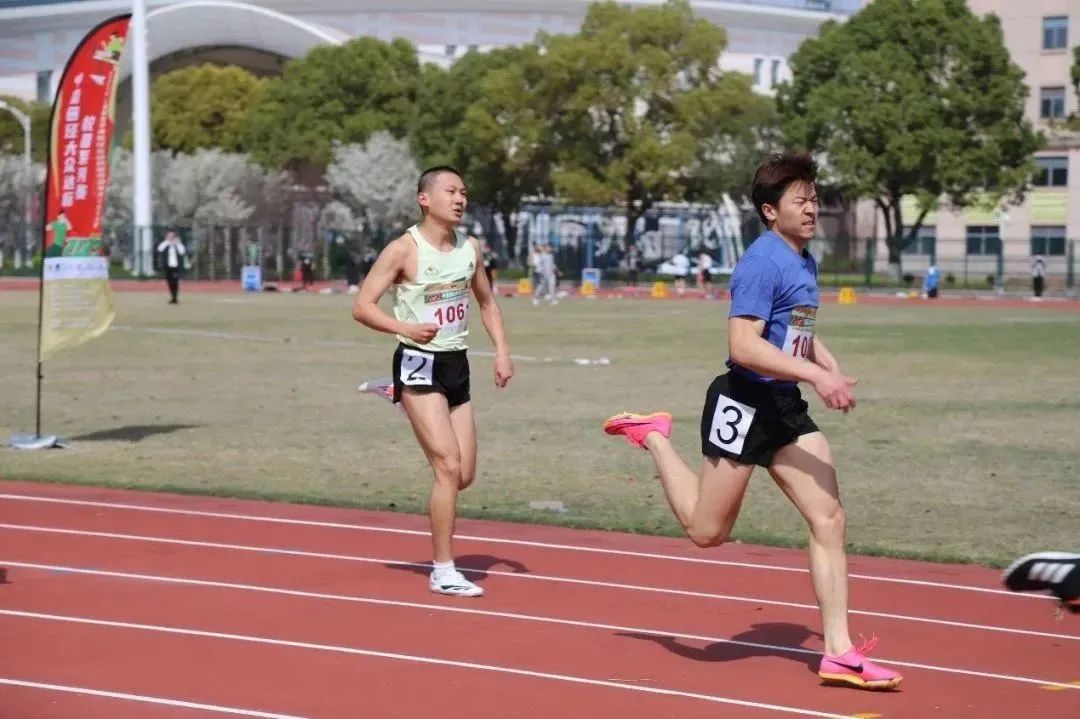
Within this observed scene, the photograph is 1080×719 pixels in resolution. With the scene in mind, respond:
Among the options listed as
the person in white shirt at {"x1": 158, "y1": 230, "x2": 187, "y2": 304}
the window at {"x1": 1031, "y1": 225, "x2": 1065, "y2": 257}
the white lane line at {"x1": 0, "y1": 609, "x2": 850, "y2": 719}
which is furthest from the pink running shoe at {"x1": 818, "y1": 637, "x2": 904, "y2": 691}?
the window at {"x1": 1031, "y1": 225, "x2": 1065, "y2": 257}

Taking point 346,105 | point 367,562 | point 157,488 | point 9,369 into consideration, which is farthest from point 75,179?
point 346,105

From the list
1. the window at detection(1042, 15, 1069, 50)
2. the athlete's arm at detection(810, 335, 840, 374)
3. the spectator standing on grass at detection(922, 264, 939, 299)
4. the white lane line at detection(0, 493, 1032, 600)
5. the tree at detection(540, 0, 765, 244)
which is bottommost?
the white lane line at detection(0, 493, 1032, 600)

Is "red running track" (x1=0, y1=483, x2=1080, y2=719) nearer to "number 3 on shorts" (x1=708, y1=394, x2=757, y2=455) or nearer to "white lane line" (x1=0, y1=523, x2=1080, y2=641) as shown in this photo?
"white lane line" (x1=0, y1=523, x2=1080, y2=641)

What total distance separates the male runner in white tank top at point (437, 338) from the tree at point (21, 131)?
9353 centimetres

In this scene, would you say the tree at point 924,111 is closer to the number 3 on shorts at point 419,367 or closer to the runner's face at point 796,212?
the number 3 on shorts at point 419,367

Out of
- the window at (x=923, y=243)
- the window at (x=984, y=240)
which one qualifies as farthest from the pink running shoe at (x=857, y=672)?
the window at (x=923, y=243)

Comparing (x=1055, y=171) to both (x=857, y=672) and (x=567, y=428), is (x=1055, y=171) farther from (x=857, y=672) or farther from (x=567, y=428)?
(x=857, y=672)

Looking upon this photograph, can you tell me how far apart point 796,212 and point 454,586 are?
297 cm

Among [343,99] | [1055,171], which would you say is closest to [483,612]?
[1055,171]

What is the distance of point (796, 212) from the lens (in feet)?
24.5

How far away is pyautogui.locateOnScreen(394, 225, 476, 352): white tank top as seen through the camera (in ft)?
31.3

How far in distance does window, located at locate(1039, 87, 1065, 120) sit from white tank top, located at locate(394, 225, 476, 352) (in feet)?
253

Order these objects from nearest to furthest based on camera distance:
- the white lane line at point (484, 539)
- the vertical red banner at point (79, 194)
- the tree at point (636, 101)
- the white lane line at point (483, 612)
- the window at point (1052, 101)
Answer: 1. the white lane line at point (483, 612)
2. the white lane line at point (484, 539)
3. the vertical red banner at point (79, 194)
4. the tree at point (636, 101)
5. the window at point (1052, 101)

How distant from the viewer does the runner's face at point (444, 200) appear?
375 inches
